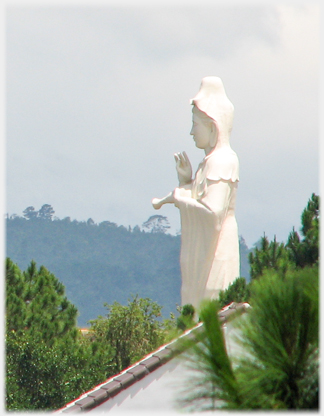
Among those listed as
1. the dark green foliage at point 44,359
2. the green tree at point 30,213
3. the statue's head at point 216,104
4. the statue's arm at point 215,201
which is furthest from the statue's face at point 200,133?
the green tree at point 30,213

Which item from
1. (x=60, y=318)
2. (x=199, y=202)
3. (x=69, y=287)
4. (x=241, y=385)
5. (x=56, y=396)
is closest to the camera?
(x=241, y=385)

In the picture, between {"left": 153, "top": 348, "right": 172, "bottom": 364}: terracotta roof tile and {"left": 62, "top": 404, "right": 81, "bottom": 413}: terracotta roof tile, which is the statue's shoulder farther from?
{"left": 62, "top": 404, "right": 81, "bottom": 413}: terracotta roof tile

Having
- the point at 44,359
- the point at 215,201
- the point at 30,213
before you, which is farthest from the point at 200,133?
the point at 30,213

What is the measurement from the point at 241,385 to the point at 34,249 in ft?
280

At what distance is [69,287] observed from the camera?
84000mm

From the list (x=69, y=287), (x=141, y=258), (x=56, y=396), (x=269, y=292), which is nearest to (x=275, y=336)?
(x=269, y=292)

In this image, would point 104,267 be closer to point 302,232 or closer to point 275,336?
point 302,232

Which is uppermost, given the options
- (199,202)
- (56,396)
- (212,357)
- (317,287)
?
(199,202)

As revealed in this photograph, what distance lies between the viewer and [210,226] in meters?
13.0

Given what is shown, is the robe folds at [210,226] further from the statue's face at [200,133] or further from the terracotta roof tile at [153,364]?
the terracotta roof tile at [153,364]

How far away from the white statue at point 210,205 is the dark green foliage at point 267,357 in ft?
18.9

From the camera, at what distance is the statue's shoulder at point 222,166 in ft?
42.5

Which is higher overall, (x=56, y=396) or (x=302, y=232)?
(x=302, y=232)

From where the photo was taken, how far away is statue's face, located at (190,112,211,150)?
43.5 feet
